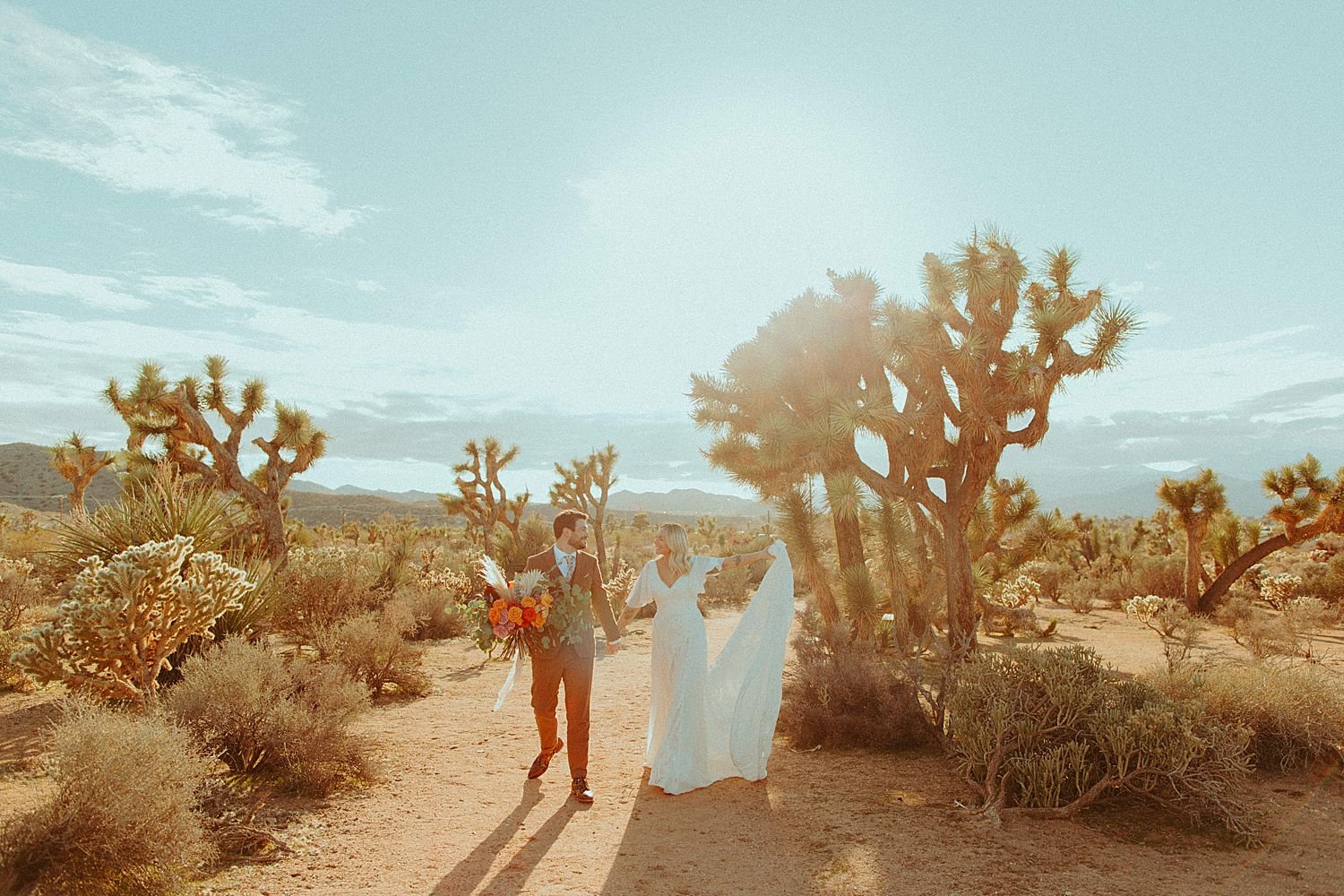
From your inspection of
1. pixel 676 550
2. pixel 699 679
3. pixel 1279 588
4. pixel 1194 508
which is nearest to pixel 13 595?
pixel 676 550

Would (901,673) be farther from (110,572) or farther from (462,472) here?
(462,472)

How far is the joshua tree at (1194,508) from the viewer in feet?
57.9

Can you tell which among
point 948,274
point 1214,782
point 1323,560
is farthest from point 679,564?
point 1323,560

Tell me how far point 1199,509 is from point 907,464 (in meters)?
12.3

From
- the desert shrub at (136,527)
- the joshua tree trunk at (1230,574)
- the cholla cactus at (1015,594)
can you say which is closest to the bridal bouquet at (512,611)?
the desert shrub at (136,527)

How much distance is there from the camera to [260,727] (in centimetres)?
544

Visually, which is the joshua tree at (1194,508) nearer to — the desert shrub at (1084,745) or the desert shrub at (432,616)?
the desert shrub at (1084,745)

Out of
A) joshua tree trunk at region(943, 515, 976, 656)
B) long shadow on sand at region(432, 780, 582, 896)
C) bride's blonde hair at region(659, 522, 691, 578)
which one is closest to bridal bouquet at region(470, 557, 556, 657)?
bride's blonde hair at region(659, 522, 691, 578)

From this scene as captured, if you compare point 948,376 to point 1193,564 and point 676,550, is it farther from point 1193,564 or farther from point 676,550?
point 1193,564

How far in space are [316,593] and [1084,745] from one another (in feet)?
31.6

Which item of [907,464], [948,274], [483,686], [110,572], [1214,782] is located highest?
[948,274]

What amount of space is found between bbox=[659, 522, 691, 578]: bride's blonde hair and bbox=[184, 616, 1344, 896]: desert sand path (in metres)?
1.66

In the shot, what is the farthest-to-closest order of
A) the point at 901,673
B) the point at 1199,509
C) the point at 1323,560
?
1. the point at 1323,560
2. the point at 1199,509
3. the point at 901,673

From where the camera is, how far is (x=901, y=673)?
762 centimetres
